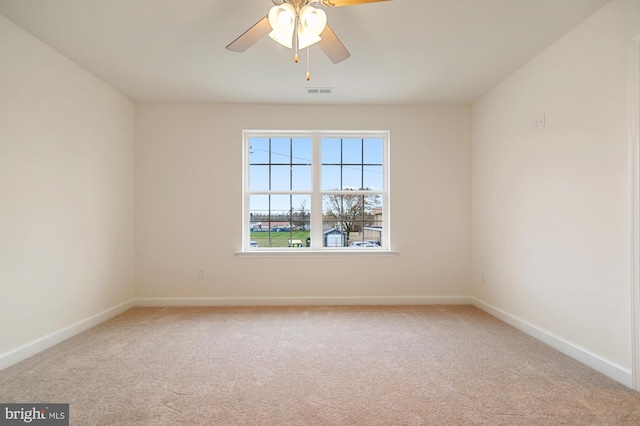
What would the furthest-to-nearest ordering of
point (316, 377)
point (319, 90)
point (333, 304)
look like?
point (333, 304) → point (319, 90) → point (316, 377)

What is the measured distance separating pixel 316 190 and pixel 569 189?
258 cm

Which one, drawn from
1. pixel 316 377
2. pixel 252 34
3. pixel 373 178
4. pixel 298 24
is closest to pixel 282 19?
pixel 298 24

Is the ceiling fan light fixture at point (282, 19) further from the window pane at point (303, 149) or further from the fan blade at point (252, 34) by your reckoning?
the window pane at point (303, 149)

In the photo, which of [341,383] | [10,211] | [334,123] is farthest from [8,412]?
[334,123]

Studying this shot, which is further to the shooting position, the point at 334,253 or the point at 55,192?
the point at 334,253

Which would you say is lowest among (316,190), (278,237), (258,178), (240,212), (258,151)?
(278,237)

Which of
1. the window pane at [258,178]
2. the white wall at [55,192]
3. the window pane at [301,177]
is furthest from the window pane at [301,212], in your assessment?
the white wall at [55,192]

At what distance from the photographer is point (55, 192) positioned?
271 centimetres

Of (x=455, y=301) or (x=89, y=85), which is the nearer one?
(x=89, y=85)

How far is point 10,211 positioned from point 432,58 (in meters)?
3.61

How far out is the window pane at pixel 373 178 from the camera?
13.5 ft

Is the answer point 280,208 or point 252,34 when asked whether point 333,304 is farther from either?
point 252,34

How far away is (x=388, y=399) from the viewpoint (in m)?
1.87

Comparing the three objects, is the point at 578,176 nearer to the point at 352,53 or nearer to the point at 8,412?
the point at 352,53
